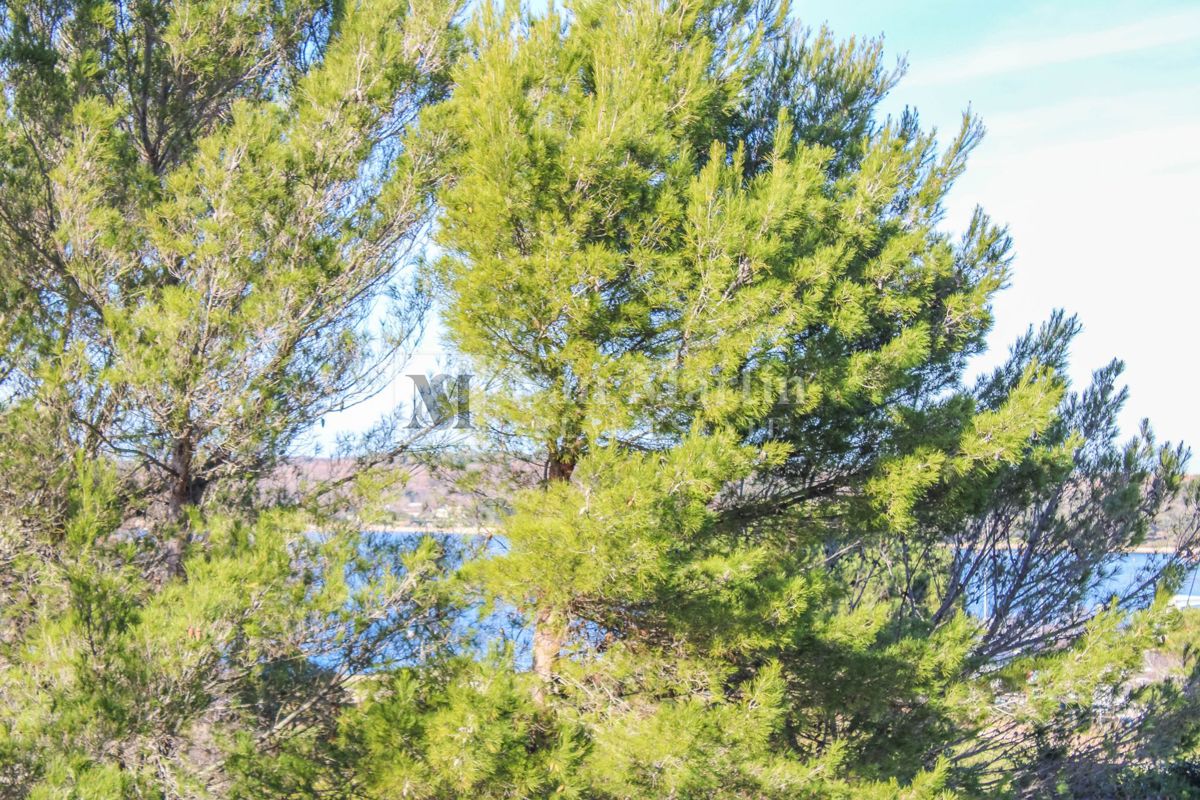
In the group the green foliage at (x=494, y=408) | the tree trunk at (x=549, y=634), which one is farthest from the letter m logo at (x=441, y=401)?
the tree trunk at (x=549, y=634)

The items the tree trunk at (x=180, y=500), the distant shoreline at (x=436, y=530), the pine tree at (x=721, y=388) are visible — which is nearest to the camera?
the pine tree at (x=721, y=388)

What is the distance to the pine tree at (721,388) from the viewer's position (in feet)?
16.0

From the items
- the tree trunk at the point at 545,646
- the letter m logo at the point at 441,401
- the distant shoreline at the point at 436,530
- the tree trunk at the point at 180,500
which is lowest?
the tree trunk at the point at 545,646

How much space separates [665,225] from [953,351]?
2.16m

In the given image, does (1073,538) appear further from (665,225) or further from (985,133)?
(665,225)

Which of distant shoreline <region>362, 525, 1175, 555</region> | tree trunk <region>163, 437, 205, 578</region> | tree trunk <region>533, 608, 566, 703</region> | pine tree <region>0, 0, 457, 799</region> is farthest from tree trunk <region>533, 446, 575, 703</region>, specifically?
tree trunk <region>163, 437, 205, 578</region>

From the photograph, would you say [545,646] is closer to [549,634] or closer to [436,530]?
[549,634]

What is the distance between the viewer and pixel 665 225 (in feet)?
17.4

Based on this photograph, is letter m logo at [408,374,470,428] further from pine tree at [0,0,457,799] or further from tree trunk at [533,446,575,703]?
tree trunk at [533,446,575,703]

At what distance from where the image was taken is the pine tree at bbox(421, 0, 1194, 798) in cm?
489

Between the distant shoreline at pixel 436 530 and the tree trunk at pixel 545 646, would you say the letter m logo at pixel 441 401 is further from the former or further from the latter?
the tree trunk at pixel 545 646

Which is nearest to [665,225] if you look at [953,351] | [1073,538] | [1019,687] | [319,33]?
[953,351]

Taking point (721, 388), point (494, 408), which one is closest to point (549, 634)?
point (494, 408)

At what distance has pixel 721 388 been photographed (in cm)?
512
